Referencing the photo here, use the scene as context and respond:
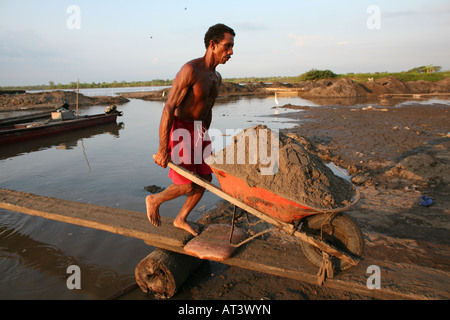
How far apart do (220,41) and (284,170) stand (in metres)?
1.29

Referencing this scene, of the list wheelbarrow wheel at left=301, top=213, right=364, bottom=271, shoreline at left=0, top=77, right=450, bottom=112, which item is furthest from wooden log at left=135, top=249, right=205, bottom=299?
shoreline at left=0, top=77, right=450, bottom=112

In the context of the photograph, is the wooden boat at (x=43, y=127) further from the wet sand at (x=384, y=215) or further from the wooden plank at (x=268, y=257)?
the wet sand at (x=384, y=215)

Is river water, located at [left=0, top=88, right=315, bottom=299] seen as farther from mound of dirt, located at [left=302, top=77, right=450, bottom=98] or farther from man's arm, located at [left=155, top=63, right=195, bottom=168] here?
mound of dirt, located at [left=302, top=77, right=450, bottom=98]

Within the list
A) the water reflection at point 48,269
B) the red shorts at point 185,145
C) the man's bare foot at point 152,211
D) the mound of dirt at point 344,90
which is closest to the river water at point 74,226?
the water reflection at point 48,269

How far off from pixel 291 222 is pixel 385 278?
2.53 ft

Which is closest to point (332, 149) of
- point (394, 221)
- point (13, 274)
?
point (394, 221)

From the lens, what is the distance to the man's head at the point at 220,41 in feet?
7.77

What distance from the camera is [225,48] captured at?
241 centimetres

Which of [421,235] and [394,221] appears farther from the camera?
[394,221]

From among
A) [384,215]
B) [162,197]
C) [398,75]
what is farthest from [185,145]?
[398,75]

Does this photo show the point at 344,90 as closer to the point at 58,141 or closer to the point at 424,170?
the point at 424,170

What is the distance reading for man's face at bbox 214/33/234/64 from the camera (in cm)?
238

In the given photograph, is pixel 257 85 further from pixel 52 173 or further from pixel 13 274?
pixel 13 274
